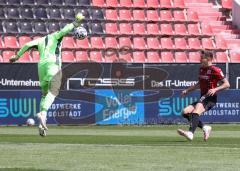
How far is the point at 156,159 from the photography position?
11477 mm

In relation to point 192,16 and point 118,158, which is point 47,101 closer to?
point 118,158

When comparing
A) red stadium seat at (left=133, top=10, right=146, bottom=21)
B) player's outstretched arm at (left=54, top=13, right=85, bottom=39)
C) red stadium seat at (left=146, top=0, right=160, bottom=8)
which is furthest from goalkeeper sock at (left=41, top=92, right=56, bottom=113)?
red stadium seat at (left=146, top=0, right=160, bottom=8)

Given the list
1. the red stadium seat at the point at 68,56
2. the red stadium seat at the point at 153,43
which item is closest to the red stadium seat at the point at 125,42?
the red stadium seat at the point at 153,43

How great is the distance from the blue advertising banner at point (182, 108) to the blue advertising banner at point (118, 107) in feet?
1.11

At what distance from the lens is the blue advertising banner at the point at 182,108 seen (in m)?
28.7

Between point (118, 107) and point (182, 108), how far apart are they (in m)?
2.24

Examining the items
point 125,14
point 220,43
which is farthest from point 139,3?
point 220,43

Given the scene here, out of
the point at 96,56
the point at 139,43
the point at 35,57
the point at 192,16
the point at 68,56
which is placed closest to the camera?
the point at 35,57

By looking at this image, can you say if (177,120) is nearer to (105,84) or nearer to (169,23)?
(105,84)

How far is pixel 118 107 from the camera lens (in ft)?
93.1

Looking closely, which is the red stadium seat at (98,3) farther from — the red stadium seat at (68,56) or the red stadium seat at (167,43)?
the red stadium seat at (68,56)

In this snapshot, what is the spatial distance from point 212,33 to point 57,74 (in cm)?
2032

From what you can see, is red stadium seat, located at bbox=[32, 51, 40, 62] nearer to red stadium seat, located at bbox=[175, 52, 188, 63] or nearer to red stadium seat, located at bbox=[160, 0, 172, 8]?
red stadium seat, located at bbox=[175, 52, 188, 63]

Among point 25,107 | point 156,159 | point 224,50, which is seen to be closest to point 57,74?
point 156,159
